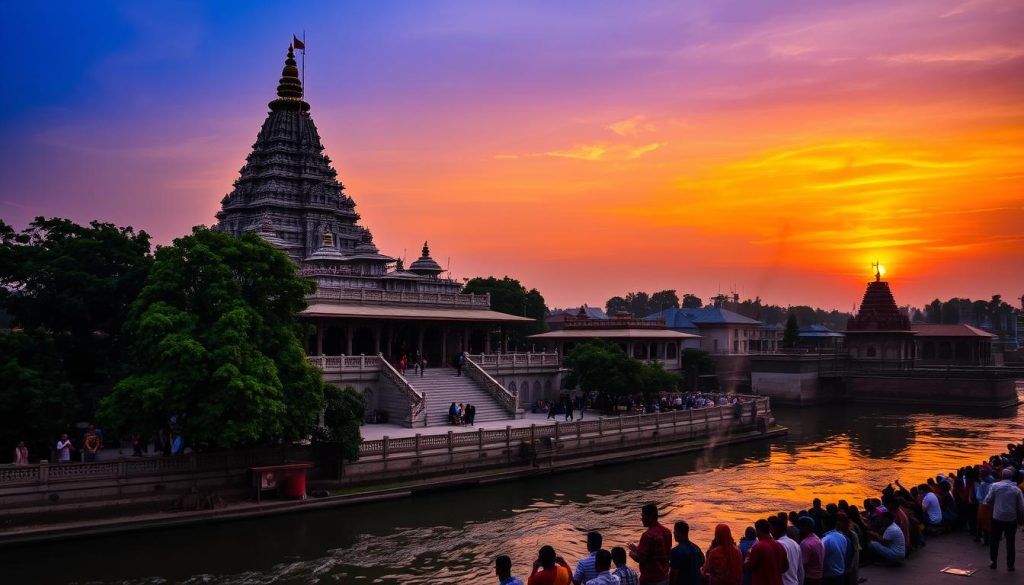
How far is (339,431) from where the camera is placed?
3061cm

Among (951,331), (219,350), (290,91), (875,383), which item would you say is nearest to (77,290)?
(219,350)

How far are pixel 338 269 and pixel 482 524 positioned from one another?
117 ft

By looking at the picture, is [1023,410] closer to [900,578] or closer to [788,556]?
[900,578]

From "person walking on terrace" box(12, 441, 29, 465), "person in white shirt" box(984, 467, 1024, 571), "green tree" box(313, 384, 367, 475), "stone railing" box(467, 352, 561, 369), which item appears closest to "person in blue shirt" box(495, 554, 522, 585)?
"person in white shirt" box(984, 467, 1024, 571)

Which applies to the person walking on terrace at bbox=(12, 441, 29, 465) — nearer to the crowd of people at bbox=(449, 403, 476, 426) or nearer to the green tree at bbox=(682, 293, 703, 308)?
the crowd of people at bbox=(449, 403, 476, 426)

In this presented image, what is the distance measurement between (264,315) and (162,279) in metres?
3.88

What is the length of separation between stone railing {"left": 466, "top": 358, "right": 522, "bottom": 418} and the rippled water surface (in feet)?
27.3

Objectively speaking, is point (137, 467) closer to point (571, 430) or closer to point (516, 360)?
point (571, 430)

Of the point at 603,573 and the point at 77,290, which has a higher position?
the point at 77,290

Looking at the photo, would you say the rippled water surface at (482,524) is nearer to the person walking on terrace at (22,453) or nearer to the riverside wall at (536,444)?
the riverside wall at (536,444)

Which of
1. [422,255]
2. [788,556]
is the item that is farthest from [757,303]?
[788,556]

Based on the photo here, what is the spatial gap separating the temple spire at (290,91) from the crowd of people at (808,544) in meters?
64.7

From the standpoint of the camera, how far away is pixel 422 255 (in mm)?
70438

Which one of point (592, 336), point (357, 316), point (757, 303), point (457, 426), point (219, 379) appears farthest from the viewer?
point (757, 303)
